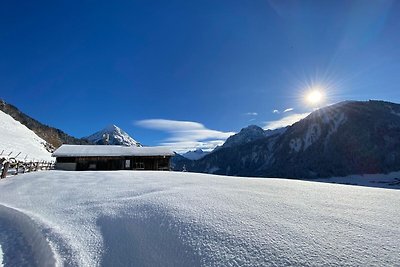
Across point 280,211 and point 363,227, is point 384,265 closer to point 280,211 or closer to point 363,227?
point 363,227

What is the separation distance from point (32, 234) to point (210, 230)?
148 inches

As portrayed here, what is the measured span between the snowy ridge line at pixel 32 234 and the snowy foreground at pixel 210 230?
0.8 inches

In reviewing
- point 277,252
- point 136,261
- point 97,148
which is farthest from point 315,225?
point 97,148

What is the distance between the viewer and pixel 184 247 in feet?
12.2

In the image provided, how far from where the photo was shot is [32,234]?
515 cm

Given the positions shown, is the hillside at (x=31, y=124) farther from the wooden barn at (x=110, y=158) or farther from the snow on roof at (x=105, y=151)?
the wooden barn at (x=110, y=158)

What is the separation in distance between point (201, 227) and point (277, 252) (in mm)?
1331

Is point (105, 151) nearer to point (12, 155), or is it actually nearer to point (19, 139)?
point (12, 155)

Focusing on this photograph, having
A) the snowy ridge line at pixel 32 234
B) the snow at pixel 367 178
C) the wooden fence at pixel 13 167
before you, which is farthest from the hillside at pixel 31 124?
the snow at pixel 367 178

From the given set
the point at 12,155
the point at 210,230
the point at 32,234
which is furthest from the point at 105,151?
the point at 210,230

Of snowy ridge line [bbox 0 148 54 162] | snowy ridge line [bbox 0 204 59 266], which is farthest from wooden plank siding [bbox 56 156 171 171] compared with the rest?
snowy ridge line [bbox 0 204 59 266]

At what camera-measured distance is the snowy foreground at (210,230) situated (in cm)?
326

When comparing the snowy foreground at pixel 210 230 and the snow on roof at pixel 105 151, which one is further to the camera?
the snow on roof at pixel 105 151

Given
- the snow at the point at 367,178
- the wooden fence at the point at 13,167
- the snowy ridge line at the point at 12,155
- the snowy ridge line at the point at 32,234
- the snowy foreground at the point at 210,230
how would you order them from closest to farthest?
the snowy foreground at the point at 210,230 → the snowy ridge line at the point at 32,234 → the wooden fence at the point at 13,167 → the snowy ridge line at the point at 12,155 → the snow at the point at 367,178
